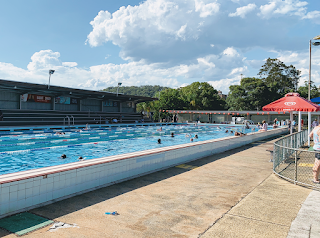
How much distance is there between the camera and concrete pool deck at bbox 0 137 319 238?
350 cm

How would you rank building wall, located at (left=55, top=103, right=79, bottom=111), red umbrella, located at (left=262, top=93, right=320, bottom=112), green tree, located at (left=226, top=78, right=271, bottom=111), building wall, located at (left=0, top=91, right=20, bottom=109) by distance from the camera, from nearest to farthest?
red umbrella, located at (left=262, top=93, right=320, bottom=112), building wall, located at (left=0, top=91, right=20, bottom=109), building wall, located at (left=55, top=103, right=79, bottom=111), green tree, located at (left=226, top=78, right=271, bottom=111)

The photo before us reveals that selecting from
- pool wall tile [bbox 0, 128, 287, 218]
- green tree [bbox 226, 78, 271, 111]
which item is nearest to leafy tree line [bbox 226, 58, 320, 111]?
green tree [bbox 226, 78, 271, 111]

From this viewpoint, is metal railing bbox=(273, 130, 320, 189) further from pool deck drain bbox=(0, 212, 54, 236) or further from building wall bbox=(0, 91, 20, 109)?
building wall bbox=(0, 91, 20, 109)

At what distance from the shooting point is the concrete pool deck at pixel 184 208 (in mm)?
3500

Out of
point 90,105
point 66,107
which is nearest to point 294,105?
point 66,107

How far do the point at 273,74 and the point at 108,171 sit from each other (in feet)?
200

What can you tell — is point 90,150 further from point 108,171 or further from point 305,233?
point 305,233

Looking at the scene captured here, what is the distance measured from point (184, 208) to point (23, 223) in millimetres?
2628

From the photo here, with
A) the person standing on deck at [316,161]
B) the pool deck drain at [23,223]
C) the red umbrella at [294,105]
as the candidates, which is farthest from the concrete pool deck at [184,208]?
the red umbrella at [294,105]

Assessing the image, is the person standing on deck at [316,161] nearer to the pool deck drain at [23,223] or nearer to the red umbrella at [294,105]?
the red umbrella at [294,105]

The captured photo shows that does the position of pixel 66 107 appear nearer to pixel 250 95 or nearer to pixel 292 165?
pixel 292 165

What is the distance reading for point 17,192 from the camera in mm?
4156

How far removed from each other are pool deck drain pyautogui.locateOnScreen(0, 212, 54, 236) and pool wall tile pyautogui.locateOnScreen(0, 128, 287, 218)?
0.65 feet

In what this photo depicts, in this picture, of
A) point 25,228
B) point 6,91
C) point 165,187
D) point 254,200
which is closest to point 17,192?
point 25,228
